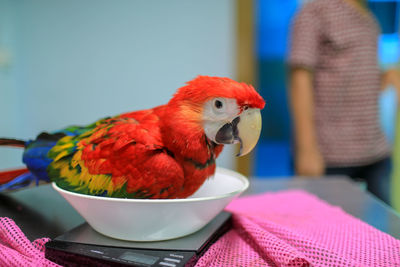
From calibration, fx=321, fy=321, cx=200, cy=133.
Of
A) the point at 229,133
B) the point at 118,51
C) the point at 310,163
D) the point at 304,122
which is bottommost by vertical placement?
the point at 310,163

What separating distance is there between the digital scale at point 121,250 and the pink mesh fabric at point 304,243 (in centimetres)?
2

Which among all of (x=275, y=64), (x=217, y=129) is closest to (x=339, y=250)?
(x=217, y=129)

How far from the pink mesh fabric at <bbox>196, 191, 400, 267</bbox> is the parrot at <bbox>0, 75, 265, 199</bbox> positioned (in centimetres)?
12

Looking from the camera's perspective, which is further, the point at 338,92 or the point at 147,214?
the point at 338,92

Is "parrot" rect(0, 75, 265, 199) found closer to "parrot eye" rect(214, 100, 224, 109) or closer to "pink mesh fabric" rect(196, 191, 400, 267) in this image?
"parrot eye" rect(214, 100, 224, 109)

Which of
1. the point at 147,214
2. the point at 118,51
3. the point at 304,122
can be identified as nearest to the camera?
the point at 147,214

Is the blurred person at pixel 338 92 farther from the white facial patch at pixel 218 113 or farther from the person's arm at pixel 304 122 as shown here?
the white facial patch at pixel 218 113

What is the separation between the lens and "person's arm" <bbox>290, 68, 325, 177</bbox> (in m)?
1.02

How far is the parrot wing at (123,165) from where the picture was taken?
47 cm

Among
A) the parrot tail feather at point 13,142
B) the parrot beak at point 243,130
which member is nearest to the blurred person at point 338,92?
the parrot beak at point 243,130

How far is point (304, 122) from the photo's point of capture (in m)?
1.02

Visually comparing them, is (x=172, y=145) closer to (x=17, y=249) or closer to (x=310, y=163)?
(x=17, y=249)

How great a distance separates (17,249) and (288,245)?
0.39 m

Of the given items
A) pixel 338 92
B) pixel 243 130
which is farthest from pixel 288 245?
pixel 338 92
